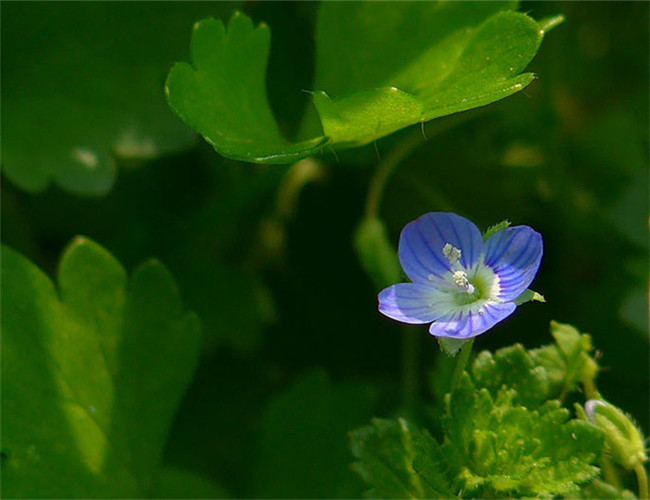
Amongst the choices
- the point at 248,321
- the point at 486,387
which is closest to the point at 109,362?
the point at 248,321

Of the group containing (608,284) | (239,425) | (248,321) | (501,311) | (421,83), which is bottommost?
(239,425)

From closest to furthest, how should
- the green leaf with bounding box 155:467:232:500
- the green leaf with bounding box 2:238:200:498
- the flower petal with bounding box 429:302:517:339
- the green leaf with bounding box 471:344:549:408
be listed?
the flower petal with bounding box 429:302:517:339
the green leaf with bounding box 471:344:549:408
the green leaf with bounding box 2:238:200:498
the green leaf with bounding box 155:467:232:500

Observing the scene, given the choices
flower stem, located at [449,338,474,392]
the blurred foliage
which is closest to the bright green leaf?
the blurred foliage

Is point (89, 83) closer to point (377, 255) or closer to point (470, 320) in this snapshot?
point (377, 255)

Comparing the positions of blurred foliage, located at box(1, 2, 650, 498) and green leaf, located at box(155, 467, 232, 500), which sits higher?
blurred foliage, located at box(1, 2, 650, 498)

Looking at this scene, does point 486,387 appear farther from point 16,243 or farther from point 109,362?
point 16,243

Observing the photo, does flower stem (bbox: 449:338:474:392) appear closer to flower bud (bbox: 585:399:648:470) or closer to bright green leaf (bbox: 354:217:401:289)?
flower bud (bbox: 585:399:648:470)

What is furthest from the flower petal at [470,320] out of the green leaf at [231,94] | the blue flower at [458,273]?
the green leaf at [231,94]

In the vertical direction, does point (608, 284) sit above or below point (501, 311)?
below
